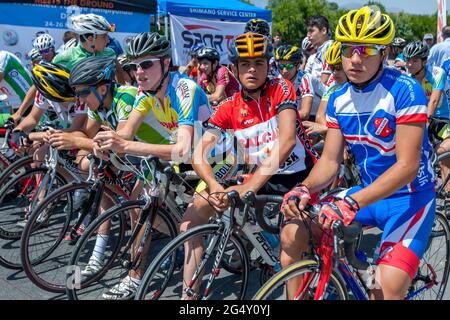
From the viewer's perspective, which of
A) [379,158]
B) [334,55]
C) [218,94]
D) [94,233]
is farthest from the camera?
[218,94]

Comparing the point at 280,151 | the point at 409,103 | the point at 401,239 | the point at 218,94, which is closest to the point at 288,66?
the point at 218,94

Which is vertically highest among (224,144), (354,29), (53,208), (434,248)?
(354,29)

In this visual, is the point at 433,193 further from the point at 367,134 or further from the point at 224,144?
the point at 224,144

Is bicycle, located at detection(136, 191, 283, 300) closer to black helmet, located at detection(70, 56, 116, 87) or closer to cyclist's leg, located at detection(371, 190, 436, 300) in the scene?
cyclist's leg, located at detection(371, 190, 436, 300)

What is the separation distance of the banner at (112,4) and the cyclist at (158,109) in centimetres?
829

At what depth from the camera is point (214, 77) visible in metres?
8.40

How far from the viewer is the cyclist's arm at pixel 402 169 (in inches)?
102

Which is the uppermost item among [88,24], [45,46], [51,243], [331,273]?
[88,24]

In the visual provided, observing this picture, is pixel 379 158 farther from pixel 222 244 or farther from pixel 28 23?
pixel 28 23

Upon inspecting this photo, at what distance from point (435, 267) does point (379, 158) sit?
3.96ft

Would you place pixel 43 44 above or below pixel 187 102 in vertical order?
above

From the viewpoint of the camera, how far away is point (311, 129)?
4.50 metres

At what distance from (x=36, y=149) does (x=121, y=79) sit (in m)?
1.88
